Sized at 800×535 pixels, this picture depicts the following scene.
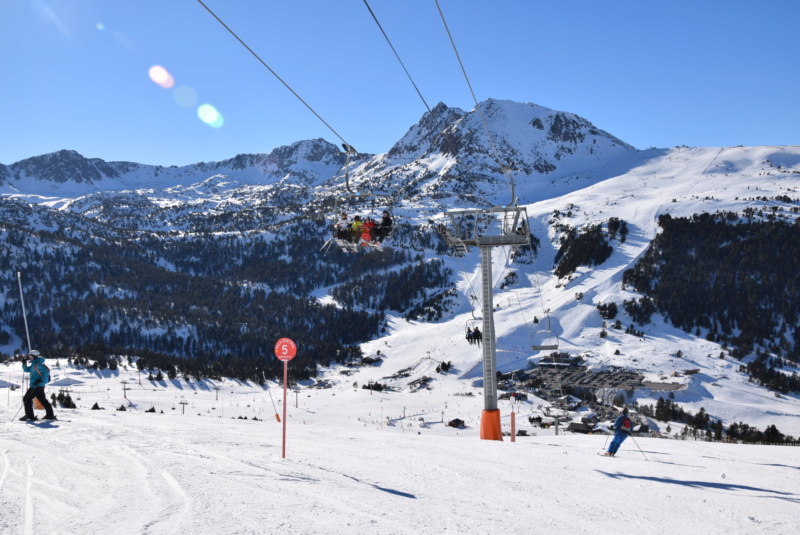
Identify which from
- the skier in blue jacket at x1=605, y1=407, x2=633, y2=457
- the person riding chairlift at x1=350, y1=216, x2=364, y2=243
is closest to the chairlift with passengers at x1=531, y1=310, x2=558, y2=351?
the skier in blue jacket at x1=605, y1=407, x2=633, y2=457

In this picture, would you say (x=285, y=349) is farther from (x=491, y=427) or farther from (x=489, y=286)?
(x=491, y=427)

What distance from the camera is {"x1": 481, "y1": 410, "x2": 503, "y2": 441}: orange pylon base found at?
20625mm

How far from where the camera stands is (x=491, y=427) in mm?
20719

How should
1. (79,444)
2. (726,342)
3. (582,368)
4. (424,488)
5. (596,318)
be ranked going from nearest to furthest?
(424,488) < (79,444) < (582,368) < (726,342) < (596,318)

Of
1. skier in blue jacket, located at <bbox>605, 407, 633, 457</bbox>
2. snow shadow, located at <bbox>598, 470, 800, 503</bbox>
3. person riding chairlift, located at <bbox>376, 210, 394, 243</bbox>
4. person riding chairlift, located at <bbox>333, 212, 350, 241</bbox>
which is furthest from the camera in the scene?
person riding chairlift, located at <bbox>333, 212, 350, 241</bbox>

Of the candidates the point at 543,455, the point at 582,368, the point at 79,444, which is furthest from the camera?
the point at 582,368

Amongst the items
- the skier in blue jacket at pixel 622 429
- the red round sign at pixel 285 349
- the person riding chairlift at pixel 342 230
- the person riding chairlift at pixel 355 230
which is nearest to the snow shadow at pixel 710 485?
the skier in blue jacket at pixel 622 429

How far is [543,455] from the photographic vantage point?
42.4 ft

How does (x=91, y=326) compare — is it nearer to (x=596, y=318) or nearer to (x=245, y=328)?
(x=245, y=328)

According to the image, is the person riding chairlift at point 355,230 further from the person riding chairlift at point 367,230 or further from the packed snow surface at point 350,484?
the packed snow surface at point 350,484

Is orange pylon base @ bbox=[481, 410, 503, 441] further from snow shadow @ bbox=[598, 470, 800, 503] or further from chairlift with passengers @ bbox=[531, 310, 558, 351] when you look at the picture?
snow shadow @ bbox=[598, 470, 800, 503]

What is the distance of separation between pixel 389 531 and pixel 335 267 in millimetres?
182591

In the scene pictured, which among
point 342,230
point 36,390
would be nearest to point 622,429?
point 342,230

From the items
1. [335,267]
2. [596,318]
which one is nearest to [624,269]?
[596,318]
